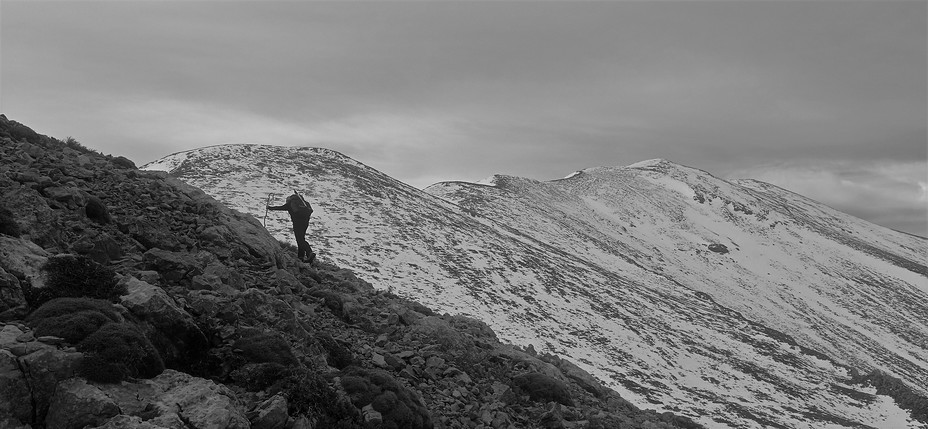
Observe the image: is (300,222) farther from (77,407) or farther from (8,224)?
(77,407)

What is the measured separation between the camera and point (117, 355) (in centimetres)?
780

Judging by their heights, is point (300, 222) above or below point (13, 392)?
above

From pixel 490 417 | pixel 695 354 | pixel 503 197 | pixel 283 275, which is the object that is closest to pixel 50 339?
pixel 283 275

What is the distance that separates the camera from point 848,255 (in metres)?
124

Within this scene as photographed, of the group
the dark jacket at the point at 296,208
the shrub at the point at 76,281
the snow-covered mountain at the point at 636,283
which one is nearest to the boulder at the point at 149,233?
the shrub at the point at 76,281

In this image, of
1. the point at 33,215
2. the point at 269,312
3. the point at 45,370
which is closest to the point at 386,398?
the point at 269,312

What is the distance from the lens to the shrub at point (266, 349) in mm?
9633

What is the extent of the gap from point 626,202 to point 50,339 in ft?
421

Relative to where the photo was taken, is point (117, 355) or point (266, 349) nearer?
point (117, 355)

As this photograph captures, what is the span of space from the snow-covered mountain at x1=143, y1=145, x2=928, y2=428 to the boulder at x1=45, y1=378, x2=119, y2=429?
31503 millimetres

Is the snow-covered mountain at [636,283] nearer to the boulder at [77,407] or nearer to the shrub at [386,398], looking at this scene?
the shrub at [386,398]

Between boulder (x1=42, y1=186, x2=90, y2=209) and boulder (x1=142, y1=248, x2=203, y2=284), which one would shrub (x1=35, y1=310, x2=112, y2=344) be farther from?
Result: boulder (x1=42, y1=186, x2=90, y2=209)

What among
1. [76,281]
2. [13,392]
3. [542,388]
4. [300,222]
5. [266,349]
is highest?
[300,222]

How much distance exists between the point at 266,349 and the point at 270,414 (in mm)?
1664
